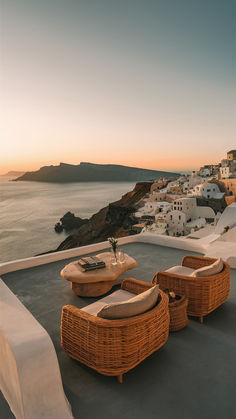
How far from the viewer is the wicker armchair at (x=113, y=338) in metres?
1.70

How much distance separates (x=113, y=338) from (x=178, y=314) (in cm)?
90

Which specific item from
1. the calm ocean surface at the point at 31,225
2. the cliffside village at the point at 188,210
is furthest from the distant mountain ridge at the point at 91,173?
the cliffside village at the point at 188,210

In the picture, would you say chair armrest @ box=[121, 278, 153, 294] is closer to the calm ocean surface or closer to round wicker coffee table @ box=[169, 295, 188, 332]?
round wicker coffee table @ box=[169, 295, 188, 332]

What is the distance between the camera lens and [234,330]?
2.40m

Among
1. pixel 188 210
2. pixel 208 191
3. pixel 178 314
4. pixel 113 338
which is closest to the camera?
pixel 113 338

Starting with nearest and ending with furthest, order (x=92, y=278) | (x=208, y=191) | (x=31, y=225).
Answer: (x=92, y=278), (x=208, y=191), (x=31, y=225)

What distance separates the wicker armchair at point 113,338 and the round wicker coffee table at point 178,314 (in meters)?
0.42

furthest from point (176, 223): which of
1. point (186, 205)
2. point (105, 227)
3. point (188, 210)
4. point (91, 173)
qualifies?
point (91, 173)

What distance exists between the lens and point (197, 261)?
3.28 meters

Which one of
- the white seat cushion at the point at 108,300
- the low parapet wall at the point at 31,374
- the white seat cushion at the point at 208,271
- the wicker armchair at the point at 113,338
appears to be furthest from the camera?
the white seat cushion at the point at 208,271

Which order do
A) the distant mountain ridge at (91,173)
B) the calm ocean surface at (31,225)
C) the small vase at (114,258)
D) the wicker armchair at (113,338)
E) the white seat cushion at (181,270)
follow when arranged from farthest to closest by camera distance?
the distant mountain ridge at (91,173), the calm ocean surface at (31,225), the small vase at (114,258), the white seat cushion at (181,270), the wicker armchair at (113,338)

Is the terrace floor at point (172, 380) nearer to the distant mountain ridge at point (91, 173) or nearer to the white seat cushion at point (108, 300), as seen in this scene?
the white seat cushion at point (108, 300)

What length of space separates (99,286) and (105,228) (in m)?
46.0

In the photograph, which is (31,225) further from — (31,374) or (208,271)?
(31,374)
